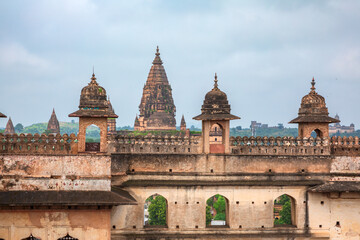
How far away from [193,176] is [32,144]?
20.7 feet

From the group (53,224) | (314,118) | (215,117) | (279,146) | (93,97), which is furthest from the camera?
(314,118)

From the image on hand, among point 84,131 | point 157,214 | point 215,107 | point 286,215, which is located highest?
point 215,107

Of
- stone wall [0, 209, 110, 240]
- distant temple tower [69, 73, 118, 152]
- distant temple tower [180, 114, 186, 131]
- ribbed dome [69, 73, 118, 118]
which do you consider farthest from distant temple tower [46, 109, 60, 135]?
stone wall [0, 209, 110, 240]

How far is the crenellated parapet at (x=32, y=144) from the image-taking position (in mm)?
21719

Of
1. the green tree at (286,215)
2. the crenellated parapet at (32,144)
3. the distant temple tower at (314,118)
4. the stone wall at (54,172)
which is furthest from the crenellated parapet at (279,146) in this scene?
the green tree at (286,215)

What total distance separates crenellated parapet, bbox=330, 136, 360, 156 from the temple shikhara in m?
0.04

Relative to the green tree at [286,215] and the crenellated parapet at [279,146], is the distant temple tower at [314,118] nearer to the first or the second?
the crenellated parapet at [279,146]

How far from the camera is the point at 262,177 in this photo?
2416cm

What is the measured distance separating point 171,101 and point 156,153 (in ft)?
274

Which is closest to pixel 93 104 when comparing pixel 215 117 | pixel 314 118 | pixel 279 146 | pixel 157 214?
pixel 215 117

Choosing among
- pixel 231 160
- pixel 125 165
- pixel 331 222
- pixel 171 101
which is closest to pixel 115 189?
pixel 125 165

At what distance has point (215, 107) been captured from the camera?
24.2 meters

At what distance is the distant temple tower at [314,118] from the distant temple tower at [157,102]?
77367mm

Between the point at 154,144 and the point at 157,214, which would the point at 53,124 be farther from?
the point at 154,144
